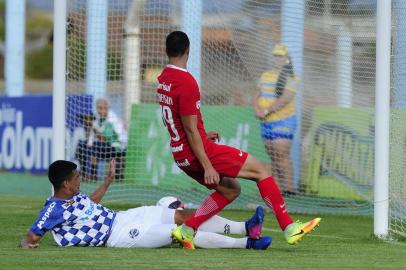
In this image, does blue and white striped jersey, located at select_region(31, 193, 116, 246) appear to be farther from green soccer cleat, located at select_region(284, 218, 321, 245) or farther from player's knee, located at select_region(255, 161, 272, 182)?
green soccer cleat, located at select_region(284, 218, 321, 245)

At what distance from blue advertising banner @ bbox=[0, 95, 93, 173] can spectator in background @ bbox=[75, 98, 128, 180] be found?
15.2ft

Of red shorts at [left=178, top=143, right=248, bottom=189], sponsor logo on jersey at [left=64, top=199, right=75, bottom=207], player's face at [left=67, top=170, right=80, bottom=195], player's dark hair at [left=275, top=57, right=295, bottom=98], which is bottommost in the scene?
sponsor logo on jersey at [left=64, top=199, right=75, bottom=207]

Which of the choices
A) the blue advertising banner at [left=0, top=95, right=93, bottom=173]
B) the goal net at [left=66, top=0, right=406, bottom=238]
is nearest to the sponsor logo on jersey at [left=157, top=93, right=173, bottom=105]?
the goal net at [left=66, top=0, right=406, bottom=238]

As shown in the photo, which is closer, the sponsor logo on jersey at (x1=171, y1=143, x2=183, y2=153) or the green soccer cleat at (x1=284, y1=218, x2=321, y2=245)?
the green soccer cleat at (x1=284, y1=218, x2=321, y2=245)

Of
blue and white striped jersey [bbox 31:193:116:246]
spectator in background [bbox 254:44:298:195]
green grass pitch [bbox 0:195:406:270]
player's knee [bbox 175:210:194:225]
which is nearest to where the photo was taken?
green grass pitch [bbox 0:195:406:270]

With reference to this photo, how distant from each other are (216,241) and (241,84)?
6068mm

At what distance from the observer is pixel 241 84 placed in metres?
15.4

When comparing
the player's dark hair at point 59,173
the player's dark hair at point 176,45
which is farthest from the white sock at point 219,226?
the player's dark hair at point 176,45

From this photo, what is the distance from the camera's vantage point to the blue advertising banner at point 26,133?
20719 millimetres

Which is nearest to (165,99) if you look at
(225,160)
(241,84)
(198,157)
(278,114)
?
(198,157)

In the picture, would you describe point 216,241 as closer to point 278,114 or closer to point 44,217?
point 44,217

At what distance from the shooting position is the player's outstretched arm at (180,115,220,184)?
9.30 m

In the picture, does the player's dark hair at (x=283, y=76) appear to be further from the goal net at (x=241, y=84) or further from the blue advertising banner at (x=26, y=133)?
the blue advertising banner at (x=26, y=133)

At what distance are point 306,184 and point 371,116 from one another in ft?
4.38
